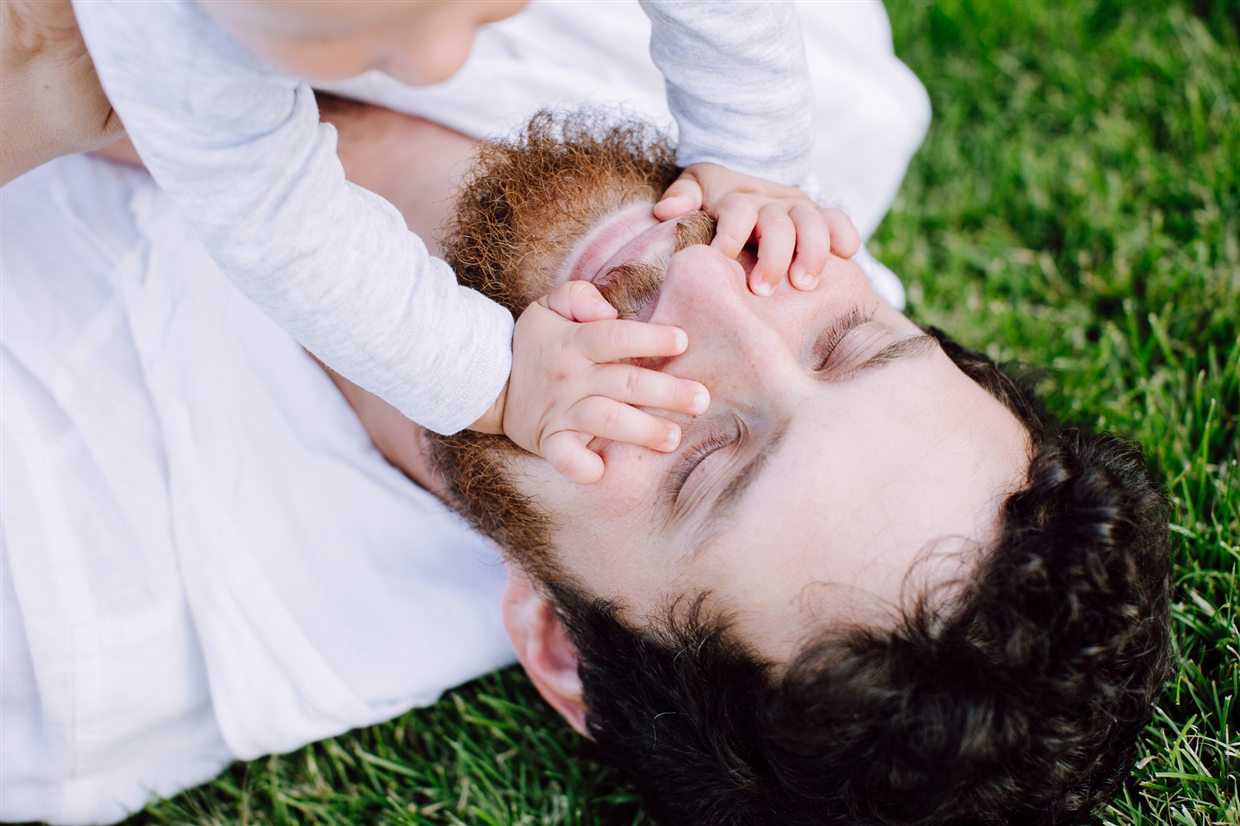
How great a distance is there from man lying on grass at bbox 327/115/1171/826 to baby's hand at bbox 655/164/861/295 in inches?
1.9

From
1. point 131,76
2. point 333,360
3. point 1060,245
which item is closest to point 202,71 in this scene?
point 131,76

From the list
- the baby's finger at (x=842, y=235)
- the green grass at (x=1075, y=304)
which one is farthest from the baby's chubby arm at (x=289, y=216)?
the green grass at (x=1075, y=304)

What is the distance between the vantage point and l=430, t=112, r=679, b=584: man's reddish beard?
72.5 inches

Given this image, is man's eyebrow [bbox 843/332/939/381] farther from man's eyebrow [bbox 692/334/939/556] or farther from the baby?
the baby

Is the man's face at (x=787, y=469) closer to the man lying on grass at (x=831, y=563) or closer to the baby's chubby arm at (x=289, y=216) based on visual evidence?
the man lying on grass at (x=831, y=563)

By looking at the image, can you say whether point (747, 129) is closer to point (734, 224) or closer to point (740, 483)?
point (734, 224)

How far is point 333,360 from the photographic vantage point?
1496mm

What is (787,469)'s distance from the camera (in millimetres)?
1514

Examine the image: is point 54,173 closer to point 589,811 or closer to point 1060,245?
point 589,811

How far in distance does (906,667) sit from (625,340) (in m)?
0.72

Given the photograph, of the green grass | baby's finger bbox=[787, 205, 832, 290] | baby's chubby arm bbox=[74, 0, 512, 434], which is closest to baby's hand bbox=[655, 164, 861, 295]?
baby's finger bbox=[787, 205, 832, 290]

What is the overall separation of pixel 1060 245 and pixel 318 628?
2.59 meters

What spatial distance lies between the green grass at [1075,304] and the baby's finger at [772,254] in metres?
1.21

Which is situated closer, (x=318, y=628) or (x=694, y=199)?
(x=694, y=199)
